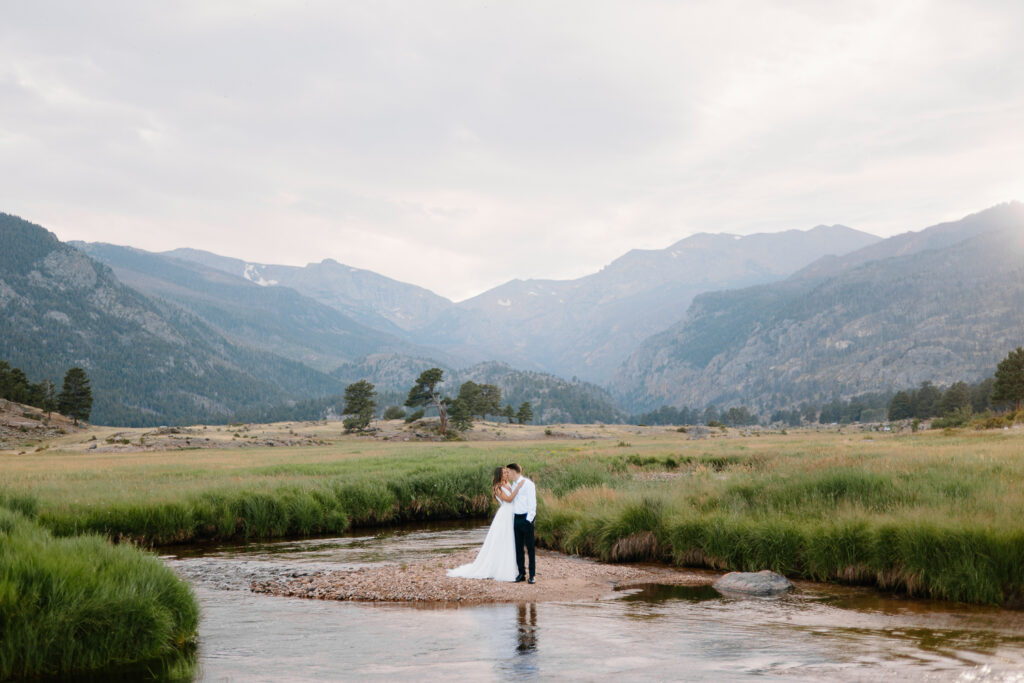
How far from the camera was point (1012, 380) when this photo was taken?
10762 cm

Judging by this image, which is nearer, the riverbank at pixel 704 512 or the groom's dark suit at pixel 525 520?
the riverbank at pixel 704 512

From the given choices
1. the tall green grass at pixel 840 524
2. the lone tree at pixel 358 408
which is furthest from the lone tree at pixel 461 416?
the tall green grass at pixel 840 524

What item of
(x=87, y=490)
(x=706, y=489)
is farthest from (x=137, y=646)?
(x=87, y=490)

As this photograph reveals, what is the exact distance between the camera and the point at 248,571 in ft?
78.7

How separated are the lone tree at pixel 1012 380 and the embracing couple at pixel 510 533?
11166cm

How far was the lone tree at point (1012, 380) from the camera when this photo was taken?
350 feet

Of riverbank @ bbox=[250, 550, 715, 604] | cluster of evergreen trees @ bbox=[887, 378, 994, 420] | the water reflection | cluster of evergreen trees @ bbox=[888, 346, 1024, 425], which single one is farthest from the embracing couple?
cluster of evergreen trees @ bbox=[887, 378, 994, 420]

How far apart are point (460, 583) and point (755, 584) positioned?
7992mm

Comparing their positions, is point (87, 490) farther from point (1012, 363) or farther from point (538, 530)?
point (1012, 363)

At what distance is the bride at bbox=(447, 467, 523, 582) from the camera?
68.3ft

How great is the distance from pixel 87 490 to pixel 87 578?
2365 centimetres

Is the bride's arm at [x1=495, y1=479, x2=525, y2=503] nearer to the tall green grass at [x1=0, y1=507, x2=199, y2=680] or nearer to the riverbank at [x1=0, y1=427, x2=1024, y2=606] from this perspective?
the riverbank at [x1=0, y1=427, x2=1024, y2=606]

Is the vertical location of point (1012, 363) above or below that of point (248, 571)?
above

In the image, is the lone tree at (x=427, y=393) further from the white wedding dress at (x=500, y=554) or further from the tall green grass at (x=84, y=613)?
the tall green grass at (x=84, y=613)
